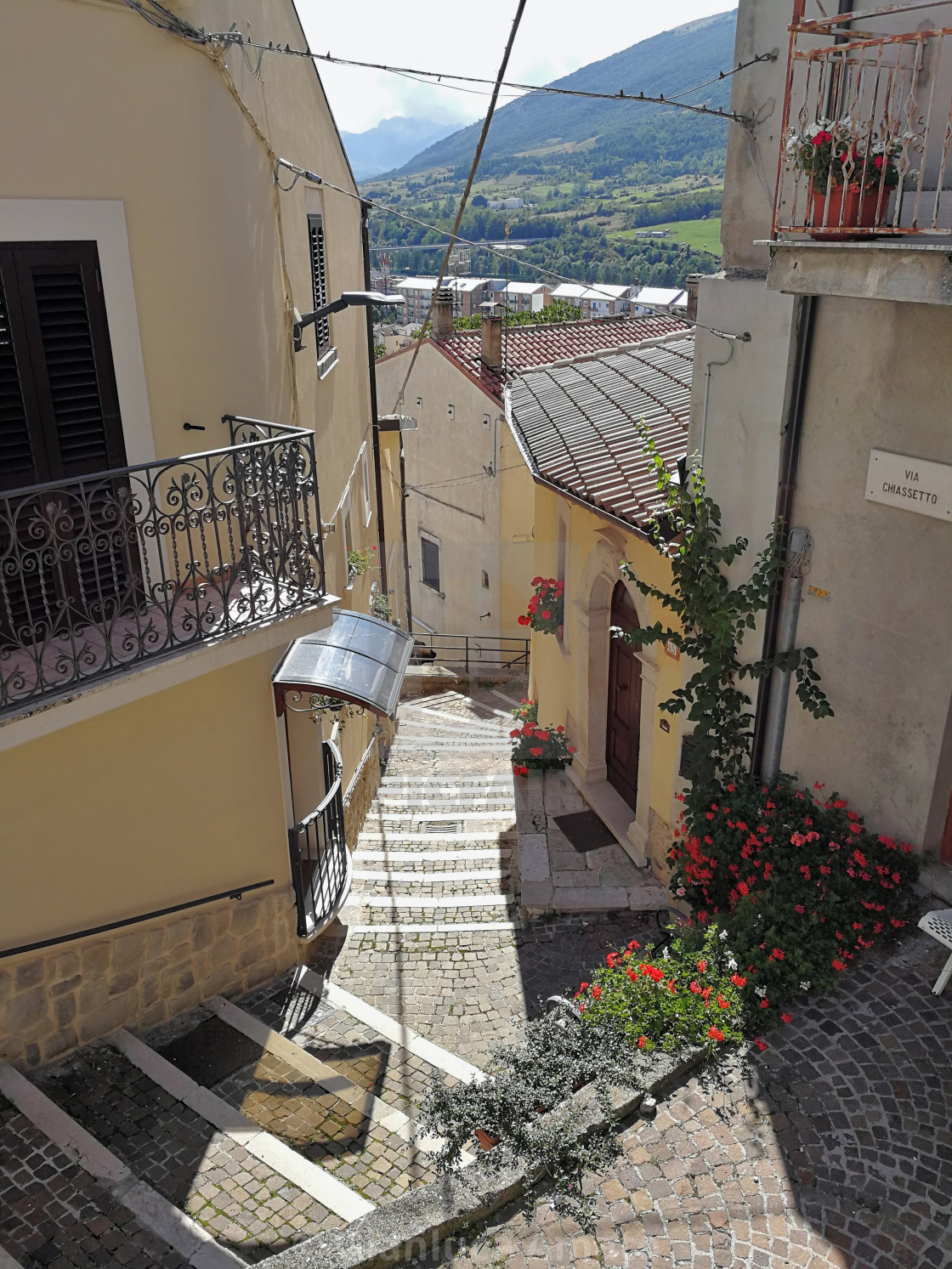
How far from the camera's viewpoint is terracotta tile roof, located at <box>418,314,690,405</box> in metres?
21.1

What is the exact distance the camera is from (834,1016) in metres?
6.00

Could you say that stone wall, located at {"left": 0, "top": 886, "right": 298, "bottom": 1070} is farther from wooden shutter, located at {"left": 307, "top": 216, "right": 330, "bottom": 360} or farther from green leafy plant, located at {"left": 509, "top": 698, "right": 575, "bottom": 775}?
wooden shutter, located at {"left": 307, "top": 216, "right": 330, "bottom": 360}

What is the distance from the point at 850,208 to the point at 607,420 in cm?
514

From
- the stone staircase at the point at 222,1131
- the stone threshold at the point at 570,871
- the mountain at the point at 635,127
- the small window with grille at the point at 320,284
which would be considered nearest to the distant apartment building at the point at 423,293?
the mountain at the point at 635,127

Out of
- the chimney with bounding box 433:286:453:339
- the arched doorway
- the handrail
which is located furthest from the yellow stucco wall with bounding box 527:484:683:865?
the chimney with bounding box 433:286:453:339

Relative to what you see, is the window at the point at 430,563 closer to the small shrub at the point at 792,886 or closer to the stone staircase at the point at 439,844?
the stone staircase at the point at 439,844

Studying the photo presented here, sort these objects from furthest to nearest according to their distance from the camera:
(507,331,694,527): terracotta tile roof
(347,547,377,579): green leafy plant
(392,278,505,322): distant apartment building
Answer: (392,278,505,322): distant apartment building
(347,547,377,579): green leafy plant
(507,331,694,527): terracotta tile roof

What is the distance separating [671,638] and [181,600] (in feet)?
12.7

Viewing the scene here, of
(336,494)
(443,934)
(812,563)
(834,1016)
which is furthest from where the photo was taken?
(336,494)

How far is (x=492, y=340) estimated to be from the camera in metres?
21.0

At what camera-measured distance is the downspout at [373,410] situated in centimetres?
1498

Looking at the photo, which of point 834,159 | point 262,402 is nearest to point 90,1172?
point 262,402

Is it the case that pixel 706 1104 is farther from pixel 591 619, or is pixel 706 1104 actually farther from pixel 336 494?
pixel 336 494

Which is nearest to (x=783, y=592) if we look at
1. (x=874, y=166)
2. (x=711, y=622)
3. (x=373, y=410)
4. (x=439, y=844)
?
(x=711, y=622)
